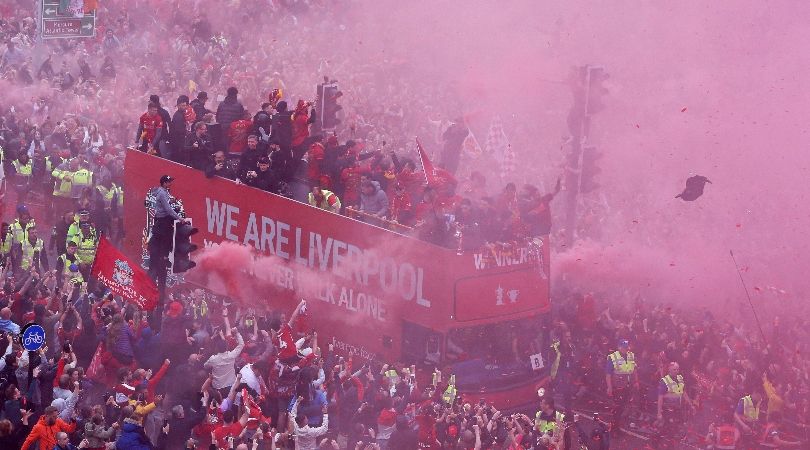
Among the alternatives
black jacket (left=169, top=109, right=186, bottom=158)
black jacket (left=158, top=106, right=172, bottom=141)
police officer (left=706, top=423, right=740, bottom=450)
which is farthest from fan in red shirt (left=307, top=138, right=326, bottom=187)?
police officer (left=706, top=423, right=740, bottom=450)

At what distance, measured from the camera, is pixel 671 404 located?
709 inches

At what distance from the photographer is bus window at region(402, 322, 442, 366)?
16.3m

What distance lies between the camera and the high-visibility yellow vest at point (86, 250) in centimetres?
1891

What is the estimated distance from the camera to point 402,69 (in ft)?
99.6

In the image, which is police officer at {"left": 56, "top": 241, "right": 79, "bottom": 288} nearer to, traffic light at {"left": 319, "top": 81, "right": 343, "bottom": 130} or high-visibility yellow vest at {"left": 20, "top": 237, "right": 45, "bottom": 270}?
high-visibility yellow vest at {"left": 20, "top": 237, "right": 45, "bottom": 270}

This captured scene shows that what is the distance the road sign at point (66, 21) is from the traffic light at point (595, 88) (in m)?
11.4

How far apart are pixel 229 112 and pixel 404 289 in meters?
4.15

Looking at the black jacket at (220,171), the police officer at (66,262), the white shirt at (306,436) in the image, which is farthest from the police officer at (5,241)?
the white shirt at (306,436)

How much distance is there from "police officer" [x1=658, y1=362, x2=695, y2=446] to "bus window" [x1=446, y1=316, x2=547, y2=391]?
193 centimetres

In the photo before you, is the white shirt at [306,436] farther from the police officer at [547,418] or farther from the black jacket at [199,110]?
the black jacket at [199,110]

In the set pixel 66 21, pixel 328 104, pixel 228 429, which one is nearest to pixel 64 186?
pixel 328 104

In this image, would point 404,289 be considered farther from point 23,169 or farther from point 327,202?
point 23,169

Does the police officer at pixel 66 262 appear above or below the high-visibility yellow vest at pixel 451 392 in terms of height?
above

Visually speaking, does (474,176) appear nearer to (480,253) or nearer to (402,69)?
(480,253)
